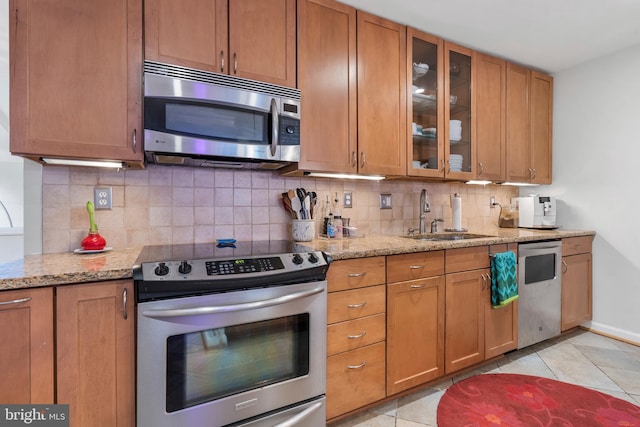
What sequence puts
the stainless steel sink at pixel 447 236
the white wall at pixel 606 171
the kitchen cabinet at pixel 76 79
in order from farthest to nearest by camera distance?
1. the white wall at pixel 606 171
2. the stainless steel sink at pixel 447 236
3. the kitchen cabinet at pixel 76 79

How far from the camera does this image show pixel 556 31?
2.38 meters

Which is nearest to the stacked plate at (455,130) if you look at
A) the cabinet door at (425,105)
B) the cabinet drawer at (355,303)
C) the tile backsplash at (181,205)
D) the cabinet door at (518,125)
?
the cabinet door at (425,105)

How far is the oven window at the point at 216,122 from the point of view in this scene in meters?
1.50

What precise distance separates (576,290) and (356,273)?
7.80 feet

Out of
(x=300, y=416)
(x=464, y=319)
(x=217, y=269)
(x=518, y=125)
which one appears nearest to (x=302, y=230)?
(x=217, y=269)

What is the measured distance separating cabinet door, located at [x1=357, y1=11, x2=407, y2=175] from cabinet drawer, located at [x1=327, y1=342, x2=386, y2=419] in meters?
1.11

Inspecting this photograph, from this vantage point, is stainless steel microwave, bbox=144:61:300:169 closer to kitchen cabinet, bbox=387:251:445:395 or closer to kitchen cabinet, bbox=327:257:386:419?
kitchen cabinet, bbox=327:257:386:419

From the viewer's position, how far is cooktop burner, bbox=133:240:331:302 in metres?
1.21

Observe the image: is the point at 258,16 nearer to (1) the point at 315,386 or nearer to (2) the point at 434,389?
(1) the point at 315,386

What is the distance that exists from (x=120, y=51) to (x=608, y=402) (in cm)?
320

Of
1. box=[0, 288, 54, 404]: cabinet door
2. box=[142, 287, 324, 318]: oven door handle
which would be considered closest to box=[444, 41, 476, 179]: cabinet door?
box=[142, 287, 324, 318]: oven door handle

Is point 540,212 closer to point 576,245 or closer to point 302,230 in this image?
point 576,245

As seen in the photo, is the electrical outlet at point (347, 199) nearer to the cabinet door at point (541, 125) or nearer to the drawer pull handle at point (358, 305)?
the drawer pull handle at point (358, 305)

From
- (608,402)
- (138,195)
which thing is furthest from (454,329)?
(138,195)
